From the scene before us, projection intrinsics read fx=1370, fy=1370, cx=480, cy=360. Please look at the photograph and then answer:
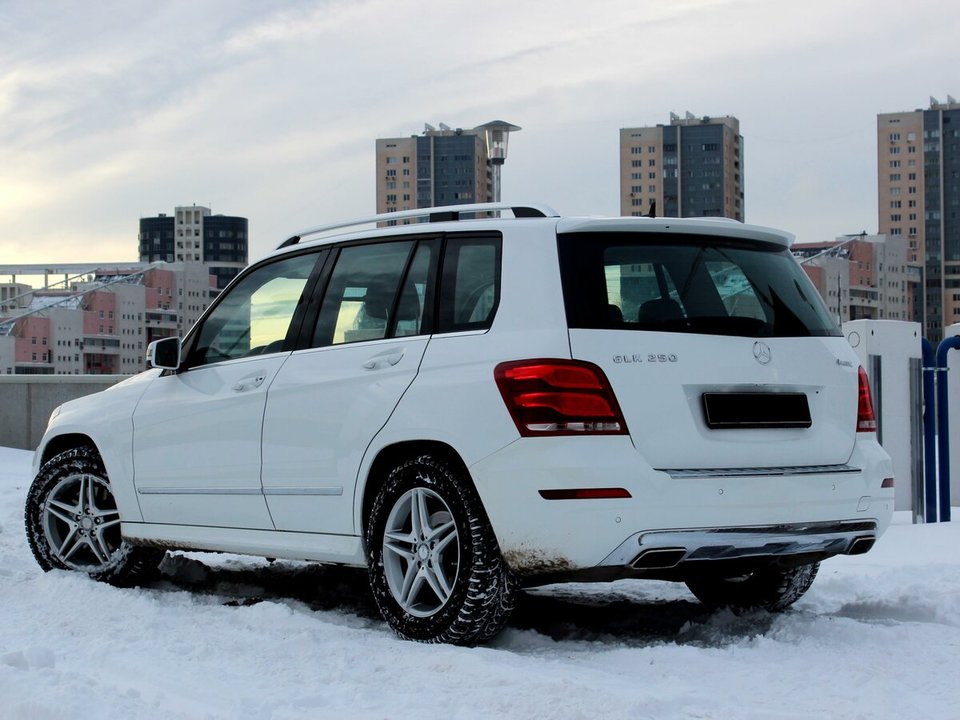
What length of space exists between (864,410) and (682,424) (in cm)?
100

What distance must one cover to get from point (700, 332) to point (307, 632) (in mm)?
1833

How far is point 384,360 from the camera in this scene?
17.7 ft

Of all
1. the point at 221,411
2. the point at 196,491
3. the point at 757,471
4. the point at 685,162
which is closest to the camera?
the point at 757,471

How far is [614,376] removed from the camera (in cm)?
476

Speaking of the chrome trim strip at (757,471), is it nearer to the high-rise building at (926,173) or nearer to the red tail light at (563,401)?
the red tail light at (563,401)

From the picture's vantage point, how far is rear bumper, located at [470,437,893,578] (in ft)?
15.2

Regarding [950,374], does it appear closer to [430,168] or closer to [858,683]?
[858,683]

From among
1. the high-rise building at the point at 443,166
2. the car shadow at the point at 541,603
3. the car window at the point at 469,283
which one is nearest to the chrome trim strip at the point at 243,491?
the car shadow at the point at 541,603

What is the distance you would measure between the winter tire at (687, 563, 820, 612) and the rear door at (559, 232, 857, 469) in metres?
0.96

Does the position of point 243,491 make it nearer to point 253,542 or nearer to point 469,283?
point 253,542

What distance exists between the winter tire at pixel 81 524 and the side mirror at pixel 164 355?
2.53 ft

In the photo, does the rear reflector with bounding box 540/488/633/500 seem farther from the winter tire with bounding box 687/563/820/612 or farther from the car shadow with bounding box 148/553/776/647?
the winter tire with bounding box 687/563/820/612

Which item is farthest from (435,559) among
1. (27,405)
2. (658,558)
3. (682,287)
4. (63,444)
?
(27,405)

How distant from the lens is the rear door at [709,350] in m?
4.80
